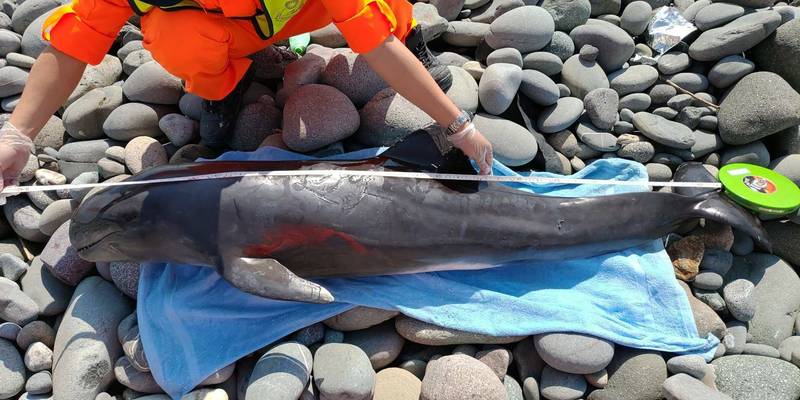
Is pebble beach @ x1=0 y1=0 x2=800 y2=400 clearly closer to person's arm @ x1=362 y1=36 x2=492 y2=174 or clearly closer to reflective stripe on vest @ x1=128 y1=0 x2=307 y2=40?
reflective stripe on vest @ x1=128 y1=0 x2=307 y2=40

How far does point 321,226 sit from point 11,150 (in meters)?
1.84


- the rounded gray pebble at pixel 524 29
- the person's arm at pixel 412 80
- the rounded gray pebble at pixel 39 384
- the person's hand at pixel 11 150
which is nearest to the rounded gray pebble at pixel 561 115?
the rounded gray pebble at pixel 524 29

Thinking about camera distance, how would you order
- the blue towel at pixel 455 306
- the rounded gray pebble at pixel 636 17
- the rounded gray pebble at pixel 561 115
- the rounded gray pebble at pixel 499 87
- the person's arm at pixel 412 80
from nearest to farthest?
the person's arm at pixel 412 80, the blue towel at pixel 455 306, the rounded gray pebble at pixel 499 87, the rounded gray pebble at pixel 561 115, the rounded gray pebble at pixel 636 17

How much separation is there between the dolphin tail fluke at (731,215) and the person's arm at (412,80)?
192 centimetres

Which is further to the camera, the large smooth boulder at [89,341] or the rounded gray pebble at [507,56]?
the rounded gray pebble at [507,56]

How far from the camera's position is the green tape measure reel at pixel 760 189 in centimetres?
429

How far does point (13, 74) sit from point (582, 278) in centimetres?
511

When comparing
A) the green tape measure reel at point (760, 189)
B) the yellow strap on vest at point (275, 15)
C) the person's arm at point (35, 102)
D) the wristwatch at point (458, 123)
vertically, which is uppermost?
the yellow strap on vest at point (275, 15)

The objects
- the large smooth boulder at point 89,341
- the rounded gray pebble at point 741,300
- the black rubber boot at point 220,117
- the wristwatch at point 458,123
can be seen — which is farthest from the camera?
the black rubber boot at point 220,117

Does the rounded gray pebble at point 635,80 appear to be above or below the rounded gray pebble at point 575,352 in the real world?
above

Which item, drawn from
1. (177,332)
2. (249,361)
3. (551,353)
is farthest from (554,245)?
(177,332)

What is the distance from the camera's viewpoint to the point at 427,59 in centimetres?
477

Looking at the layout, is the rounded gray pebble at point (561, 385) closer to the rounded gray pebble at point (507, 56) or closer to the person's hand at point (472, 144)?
the person's hand at point (472, 144)

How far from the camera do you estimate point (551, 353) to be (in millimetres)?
3877
